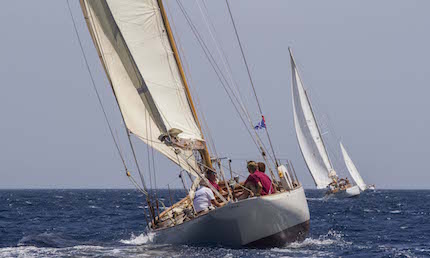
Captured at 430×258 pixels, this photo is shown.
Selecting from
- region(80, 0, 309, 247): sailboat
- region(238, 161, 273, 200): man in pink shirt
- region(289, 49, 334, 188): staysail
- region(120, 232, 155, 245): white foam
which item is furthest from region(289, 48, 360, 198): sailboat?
region(238, 161, 273, 200): man in pink shirt

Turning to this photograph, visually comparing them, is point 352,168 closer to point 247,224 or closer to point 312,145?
point 312,145

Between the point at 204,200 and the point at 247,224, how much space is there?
52.9 inches

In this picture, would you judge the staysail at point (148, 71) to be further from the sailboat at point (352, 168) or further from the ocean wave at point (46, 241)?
the sailboat at point (352, 168)

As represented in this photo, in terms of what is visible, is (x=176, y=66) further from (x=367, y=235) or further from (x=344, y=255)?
(x=367, y=235)

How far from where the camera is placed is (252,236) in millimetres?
15234

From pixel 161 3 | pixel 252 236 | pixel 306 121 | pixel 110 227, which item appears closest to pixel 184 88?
pixel 161 3

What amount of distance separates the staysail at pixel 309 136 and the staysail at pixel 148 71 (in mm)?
39809

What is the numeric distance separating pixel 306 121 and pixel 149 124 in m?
42.4

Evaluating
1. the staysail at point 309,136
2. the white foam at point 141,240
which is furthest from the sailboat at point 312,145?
the white foam at point 141,240

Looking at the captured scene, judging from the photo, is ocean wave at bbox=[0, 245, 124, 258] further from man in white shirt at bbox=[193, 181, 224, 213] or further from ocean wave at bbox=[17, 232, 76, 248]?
man in white shirt at bbox=[193, 181, 224, 213]

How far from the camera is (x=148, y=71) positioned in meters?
18.7

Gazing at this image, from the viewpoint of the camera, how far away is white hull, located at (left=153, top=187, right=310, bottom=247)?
49.2 ft

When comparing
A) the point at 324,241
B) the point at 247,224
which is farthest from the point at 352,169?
the point at 247,224

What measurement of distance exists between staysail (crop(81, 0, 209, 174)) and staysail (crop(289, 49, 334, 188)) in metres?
39.8
